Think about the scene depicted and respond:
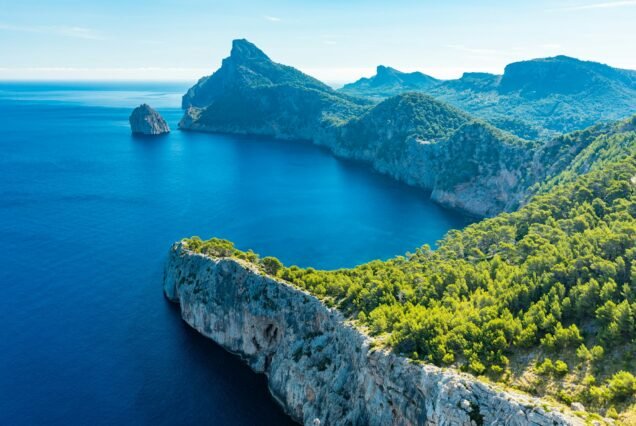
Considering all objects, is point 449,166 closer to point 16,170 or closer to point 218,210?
point 218,210

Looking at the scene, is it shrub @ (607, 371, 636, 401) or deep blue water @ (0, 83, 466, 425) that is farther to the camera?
deep blue water @ (0, 83, 466, 425)

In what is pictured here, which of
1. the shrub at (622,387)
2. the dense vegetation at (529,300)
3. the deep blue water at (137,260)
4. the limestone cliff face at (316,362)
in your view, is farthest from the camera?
the deep blue water at (137,260)

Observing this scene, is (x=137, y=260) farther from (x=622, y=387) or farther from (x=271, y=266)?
(x=622, y=387)

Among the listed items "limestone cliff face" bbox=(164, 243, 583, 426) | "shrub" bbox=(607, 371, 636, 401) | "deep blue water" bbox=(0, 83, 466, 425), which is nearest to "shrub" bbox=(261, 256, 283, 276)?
"limestone cliff face" bbox=(164, 243, 583, 426)

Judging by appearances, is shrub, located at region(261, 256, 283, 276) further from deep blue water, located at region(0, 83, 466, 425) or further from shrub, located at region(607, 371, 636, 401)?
shrub, located at region(607, 371, 636, 401)

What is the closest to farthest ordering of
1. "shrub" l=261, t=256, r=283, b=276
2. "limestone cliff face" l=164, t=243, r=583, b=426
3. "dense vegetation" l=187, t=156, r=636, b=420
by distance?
"limestone cliff face" l=164, t=243, r=583, b=426
"dense vegetation" l=187, t=156, r=636, b=420
"shrub" l=261, t=256, r=283, b=276

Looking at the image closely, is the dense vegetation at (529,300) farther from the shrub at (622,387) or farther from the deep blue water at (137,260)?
the deep blue water at (137,260)

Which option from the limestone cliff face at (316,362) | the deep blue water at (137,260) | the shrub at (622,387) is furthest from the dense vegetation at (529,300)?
the deep blue water at (137,260)
